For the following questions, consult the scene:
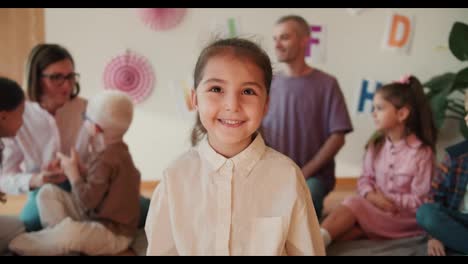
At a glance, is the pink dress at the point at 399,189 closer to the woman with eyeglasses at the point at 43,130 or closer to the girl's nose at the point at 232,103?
the woman with eyeglasses at the point at 43,130

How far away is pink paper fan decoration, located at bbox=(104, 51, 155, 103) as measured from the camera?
5.89 feet

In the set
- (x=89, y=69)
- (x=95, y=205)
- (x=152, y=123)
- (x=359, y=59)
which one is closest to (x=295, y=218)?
(x=95, y=205)

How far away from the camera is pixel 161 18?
1.89 m

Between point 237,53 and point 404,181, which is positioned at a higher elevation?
point 237,53

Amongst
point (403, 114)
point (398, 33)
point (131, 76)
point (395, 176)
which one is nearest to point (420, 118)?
point (403, 114)

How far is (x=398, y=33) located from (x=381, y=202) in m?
0.92

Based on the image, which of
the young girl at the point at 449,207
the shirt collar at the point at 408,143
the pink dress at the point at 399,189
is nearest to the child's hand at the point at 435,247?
the young girl at the point at 449,207

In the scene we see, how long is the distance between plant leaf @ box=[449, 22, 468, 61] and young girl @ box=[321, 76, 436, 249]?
15.8 inches

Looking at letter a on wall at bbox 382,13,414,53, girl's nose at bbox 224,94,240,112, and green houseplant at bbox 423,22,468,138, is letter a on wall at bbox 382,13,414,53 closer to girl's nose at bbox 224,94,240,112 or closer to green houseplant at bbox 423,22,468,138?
green houseplant at bbox 423,22,468,138

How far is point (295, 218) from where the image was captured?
2.01 feet

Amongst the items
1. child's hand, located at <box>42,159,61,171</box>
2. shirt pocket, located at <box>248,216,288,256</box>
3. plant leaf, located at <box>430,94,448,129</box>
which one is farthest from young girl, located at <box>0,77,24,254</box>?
plant leaf, located at <box>430,94,448,129</box>

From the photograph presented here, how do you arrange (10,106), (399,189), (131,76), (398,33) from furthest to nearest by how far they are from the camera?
(398,33) < (131,76) < (399,189) < (10,106)

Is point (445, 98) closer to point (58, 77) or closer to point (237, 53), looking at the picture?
point (58, 77)

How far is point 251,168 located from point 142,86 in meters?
1.33
